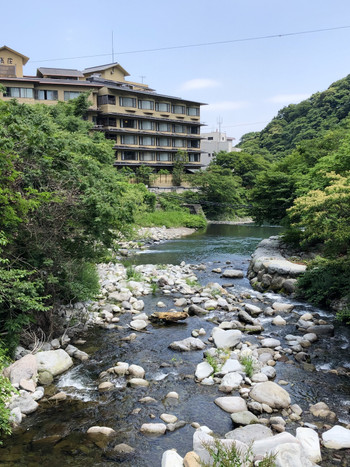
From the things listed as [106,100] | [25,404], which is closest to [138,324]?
[25,404]

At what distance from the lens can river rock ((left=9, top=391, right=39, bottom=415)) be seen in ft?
22.9

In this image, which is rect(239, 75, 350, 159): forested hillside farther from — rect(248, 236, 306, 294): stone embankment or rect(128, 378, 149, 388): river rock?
rect(128, 378, 149, 388): river rock

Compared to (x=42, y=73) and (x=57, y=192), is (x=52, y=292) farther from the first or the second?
(x=42, y=73)

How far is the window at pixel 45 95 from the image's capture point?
3756 cm

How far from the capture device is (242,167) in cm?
4906

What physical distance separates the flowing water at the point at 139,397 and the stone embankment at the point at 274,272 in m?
2.52

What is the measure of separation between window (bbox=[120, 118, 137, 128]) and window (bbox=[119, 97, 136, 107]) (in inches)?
57.9

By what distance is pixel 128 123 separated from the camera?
140 feet

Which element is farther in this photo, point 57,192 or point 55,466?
point 57,192

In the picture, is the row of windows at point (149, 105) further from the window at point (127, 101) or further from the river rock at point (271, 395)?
the river rock at point (271, 395)

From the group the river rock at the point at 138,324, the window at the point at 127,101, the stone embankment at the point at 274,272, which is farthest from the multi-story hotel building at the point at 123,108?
the river rock at the point at 138,324

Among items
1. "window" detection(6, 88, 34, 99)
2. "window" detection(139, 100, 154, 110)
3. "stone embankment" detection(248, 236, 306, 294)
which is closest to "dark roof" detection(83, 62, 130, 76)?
"window" detection(139, 100, 154, 110)

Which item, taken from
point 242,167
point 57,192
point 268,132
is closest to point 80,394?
point 57,192

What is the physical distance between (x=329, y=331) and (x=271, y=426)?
4685mm
